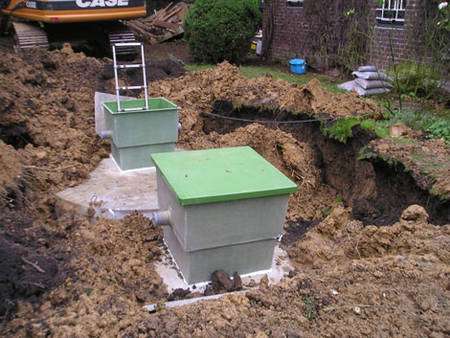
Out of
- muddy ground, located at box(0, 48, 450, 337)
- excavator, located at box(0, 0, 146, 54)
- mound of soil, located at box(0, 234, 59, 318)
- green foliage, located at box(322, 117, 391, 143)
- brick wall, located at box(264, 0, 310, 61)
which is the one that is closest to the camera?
muddy ground, located at box(0, 48, 450, 337)

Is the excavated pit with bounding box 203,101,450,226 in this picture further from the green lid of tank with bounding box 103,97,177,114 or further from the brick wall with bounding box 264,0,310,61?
the brick wall with bounding box 264,0,310,61

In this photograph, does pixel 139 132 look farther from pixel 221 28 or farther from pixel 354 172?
pixel 221 28

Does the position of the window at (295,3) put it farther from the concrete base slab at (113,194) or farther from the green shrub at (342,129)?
the concrete base slab at (113,194)

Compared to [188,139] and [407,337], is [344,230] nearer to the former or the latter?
[407,337]

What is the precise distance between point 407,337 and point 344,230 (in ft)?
7.90

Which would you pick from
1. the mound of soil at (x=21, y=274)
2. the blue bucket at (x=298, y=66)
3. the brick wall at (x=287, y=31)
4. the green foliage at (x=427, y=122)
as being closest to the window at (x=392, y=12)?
the blue bucket at (x=298, y=66)

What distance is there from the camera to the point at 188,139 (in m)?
6.88

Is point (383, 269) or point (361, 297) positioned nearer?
point (361, 297)

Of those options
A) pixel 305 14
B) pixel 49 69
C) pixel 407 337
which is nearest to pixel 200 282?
pixel 407 337

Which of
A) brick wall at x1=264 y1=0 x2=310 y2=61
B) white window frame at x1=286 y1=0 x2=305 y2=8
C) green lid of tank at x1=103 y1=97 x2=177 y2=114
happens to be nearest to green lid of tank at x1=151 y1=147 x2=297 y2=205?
green lid of tank at x1=103 y1=97 x2=177 y2=114

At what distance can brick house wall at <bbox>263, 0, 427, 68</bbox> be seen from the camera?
884 cm

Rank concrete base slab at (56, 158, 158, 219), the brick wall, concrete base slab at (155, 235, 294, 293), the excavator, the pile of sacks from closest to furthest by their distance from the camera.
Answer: concrete base slab at (155, 235, 294, 293)
concrete base slab at (56, 158, 158, 219)
the pile of sacks
the excavator
the brick wall

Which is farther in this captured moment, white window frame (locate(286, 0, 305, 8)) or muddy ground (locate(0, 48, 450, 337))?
white window frame (locate(286, 0, 305, 8))

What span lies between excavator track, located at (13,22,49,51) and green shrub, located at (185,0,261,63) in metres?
3.79
